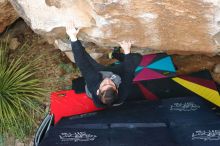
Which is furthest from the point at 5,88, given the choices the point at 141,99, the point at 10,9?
the point at 141,99

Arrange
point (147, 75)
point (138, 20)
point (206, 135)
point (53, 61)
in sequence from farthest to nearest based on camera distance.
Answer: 1. point (53, 61)
2. point (147, 75)
3. point (206, 135)
4. point (138, 20)

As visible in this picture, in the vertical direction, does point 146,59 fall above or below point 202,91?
above

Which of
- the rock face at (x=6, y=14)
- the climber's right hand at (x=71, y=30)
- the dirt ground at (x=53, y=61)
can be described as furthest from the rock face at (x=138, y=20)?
the dirt ground at (x=53, y=61)

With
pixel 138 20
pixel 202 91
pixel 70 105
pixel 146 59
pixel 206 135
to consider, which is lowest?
pixel 206 135

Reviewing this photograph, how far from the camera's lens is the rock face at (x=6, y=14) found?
15.4ft

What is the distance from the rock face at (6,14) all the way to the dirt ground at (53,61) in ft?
1.06

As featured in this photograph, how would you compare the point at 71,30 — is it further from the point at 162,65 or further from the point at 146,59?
the point at 162,65

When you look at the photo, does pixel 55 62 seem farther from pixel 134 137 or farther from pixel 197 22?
pixel 197 22

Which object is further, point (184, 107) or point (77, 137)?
point (184, 107)

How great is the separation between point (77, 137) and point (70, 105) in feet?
1.96

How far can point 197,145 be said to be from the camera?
3980 mm

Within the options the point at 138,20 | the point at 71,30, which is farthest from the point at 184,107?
the point at 71,30

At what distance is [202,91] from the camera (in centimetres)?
469

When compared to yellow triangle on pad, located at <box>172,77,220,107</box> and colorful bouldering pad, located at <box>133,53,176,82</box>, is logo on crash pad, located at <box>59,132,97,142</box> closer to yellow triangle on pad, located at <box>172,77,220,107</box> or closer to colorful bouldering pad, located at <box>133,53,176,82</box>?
colorful bouldering pad, located at <box>133,53,176,82</box>
